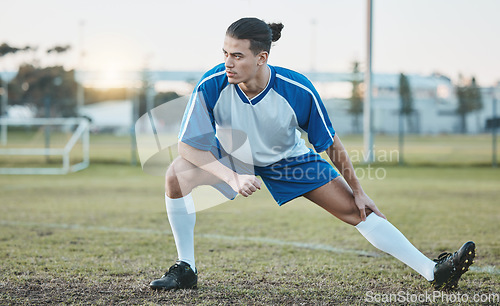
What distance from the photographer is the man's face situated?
2799 mm

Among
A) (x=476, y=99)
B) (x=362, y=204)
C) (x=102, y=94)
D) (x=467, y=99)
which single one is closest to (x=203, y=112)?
(x=362, y=204)

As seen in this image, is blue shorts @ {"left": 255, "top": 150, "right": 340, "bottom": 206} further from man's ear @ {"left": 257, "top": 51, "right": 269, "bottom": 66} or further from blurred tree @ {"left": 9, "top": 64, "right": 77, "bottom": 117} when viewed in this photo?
blurred tree @ {"left": 9, "top": 64, "right": 77, "bottom": 117}

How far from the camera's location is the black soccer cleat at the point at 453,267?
287 cm

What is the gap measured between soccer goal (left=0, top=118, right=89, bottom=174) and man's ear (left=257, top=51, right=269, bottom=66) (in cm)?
1022

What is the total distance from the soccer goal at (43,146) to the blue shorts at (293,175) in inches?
392

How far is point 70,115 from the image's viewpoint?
22469 mm

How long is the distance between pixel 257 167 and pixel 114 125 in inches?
1198

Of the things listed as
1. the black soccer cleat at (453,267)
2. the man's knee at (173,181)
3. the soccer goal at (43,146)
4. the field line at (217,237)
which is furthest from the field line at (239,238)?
the soccer goal at (43,146)

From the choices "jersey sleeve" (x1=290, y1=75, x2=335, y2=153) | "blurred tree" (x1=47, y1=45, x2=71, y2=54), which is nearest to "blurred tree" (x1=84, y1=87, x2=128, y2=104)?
"blurred tree" (x1=47, y1=45, x2=71, y2=54)

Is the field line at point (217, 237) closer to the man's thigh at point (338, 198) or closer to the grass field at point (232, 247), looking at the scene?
the grass field at point (232, 247)

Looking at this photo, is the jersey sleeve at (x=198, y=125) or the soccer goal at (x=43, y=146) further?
the soccer goal at (x=43, y=146)

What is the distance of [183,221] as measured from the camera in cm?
316

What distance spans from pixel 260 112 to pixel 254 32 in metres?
0.48

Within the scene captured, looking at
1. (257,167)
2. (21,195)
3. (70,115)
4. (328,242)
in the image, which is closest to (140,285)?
(257,167)
